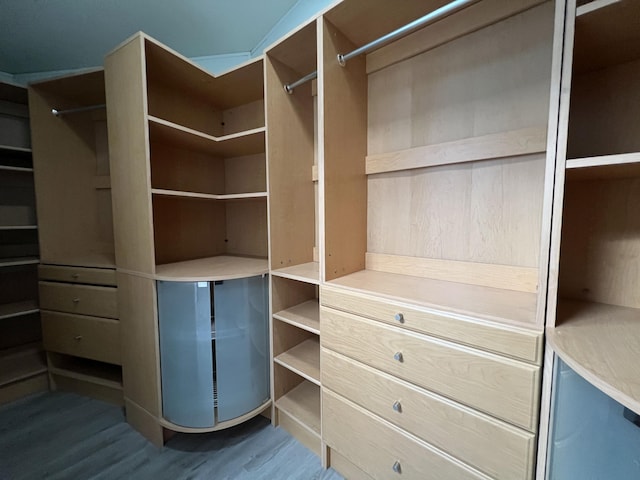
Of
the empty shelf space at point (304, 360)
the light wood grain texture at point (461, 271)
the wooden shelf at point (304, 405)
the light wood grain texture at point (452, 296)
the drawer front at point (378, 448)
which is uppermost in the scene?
the light wood grain texture at point (461, 271)

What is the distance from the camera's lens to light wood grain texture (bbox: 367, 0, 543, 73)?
3.54 ft

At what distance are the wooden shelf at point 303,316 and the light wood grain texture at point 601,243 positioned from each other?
1089 mm

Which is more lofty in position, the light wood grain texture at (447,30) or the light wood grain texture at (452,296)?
the light wood grain texture at (447,30)

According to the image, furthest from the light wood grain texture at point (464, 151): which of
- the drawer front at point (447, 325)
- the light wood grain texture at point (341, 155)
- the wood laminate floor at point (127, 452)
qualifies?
the wood laminate floor at point (127, 452)

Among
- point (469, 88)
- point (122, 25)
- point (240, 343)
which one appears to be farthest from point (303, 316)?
point (122, 25)

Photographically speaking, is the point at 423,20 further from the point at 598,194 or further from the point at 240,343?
the point at 240,343

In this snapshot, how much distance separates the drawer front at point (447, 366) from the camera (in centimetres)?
79

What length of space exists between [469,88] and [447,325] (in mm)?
1050

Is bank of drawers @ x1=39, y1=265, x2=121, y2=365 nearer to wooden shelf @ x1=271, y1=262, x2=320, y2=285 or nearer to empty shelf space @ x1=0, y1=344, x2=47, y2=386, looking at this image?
empty shelf space @ x1=0, y1=344, x2=47, y2=386

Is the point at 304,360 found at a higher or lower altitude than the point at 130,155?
lower

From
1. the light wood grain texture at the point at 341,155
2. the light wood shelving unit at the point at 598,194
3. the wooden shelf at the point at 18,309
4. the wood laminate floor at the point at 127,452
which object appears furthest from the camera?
the wooden shelf at the point at 18,309

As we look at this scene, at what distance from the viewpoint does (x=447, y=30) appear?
1.21m

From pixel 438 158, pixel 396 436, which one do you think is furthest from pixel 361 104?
pixel 396 436

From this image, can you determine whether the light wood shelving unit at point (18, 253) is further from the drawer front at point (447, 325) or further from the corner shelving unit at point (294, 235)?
the drawer front at point (447, 325)
